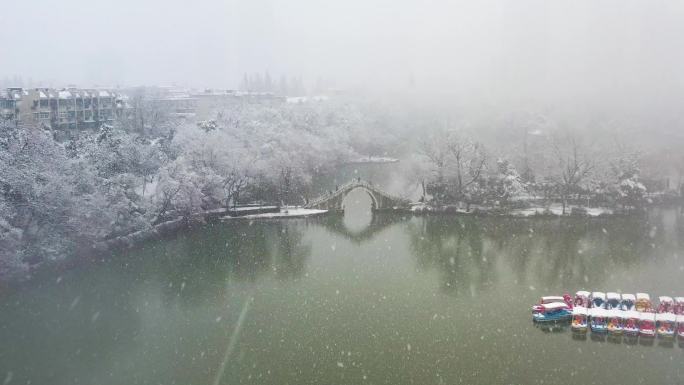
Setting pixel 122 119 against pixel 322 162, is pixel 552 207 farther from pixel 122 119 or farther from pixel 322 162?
pixel 122 119

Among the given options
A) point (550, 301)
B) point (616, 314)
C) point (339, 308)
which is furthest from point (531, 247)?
point (339, 308)

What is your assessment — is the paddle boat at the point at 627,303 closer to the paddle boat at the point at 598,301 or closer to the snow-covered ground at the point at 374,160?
the paddle boat at the point at 598,301

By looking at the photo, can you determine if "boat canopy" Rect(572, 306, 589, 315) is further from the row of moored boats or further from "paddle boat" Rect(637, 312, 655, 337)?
"paddle boat" Rect(637, 312, 655, 337)

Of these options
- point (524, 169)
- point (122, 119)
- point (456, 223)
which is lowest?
point (456, 223)

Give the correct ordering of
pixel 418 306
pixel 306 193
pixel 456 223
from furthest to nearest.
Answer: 1. pixel 306 193
2. pixel 456 223
3. pixel 418 306

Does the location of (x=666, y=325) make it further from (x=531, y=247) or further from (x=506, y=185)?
(x=506, y=185)

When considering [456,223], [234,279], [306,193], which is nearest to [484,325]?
[234,279]
